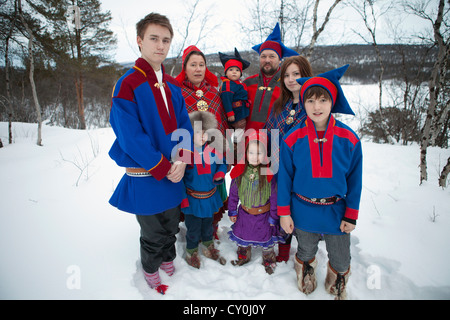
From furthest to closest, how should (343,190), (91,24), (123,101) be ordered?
1. (91,24)
2. (343,190)
3. (123,101)

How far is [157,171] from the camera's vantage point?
1404 millimetres

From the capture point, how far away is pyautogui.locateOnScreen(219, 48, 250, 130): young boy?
235 cm

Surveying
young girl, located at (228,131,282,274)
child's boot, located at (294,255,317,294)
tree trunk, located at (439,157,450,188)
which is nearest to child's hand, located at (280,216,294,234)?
young girl, located at (228,131,282,274)

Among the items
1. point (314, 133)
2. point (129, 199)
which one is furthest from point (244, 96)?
point (129, 199)

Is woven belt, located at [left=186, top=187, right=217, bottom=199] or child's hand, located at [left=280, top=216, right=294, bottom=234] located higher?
woven belt, located at [left=186, top=187, right=217, bottom=199]

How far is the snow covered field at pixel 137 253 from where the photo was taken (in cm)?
166

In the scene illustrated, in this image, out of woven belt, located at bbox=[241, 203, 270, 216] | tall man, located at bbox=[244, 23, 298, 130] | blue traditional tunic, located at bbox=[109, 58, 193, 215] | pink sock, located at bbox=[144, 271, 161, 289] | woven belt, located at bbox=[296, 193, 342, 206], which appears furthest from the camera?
tall man, located at bbox=[244, 23, 298, 130]

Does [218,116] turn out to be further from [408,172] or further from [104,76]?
[104,76]

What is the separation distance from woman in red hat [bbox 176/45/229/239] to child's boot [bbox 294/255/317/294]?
1520 millimetres

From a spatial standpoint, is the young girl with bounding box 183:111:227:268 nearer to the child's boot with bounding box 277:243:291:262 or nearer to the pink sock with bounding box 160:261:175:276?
the pink sock with bounding box 160:261:175:276

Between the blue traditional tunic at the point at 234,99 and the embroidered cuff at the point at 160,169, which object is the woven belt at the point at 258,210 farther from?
the blue traditional tunic at the point at 234,99

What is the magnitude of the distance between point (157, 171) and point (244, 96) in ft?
4.67

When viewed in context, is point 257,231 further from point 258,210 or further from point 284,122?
point 284,122

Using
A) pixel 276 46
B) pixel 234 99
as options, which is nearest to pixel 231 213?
pixel 234 99
